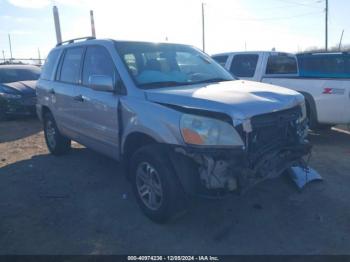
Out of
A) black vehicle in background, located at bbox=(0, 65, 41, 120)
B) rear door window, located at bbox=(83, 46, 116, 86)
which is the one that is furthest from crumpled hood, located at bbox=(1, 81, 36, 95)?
rear door window, located at bbox=(83, 46, 116, 86)

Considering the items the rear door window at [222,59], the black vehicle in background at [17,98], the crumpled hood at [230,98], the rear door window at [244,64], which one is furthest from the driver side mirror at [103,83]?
the black vehicle in background at [17,98]

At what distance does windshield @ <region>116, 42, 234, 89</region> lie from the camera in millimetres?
4262

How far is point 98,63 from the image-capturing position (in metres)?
4.82

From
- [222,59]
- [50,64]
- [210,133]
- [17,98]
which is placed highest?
[50,64]

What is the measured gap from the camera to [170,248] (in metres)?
3.50

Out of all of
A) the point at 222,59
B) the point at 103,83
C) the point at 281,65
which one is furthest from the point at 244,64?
the point at 103,83

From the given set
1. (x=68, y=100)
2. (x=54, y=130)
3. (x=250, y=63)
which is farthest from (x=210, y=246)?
(x=250, y=63)

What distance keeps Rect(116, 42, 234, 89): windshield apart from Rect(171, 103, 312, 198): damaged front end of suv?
100 centimetres

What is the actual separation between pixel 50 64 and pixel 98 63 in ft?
6.97

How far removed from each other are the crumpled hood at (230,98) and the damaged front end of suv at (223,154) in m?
0.08

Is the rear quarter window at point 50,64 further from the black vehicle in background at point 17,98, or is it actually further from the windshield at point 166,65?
the black vehicle in background at point 17,98

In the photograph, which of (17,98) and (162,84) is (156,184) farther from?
(17,98)

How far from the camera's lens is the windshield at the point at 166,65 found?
426cm

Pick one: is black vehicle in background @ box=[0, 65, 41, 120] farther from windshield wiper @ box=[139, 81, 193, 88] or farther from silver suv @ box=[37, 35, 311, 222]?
windshield wiper @ box=[139, 81, 193, 88]
